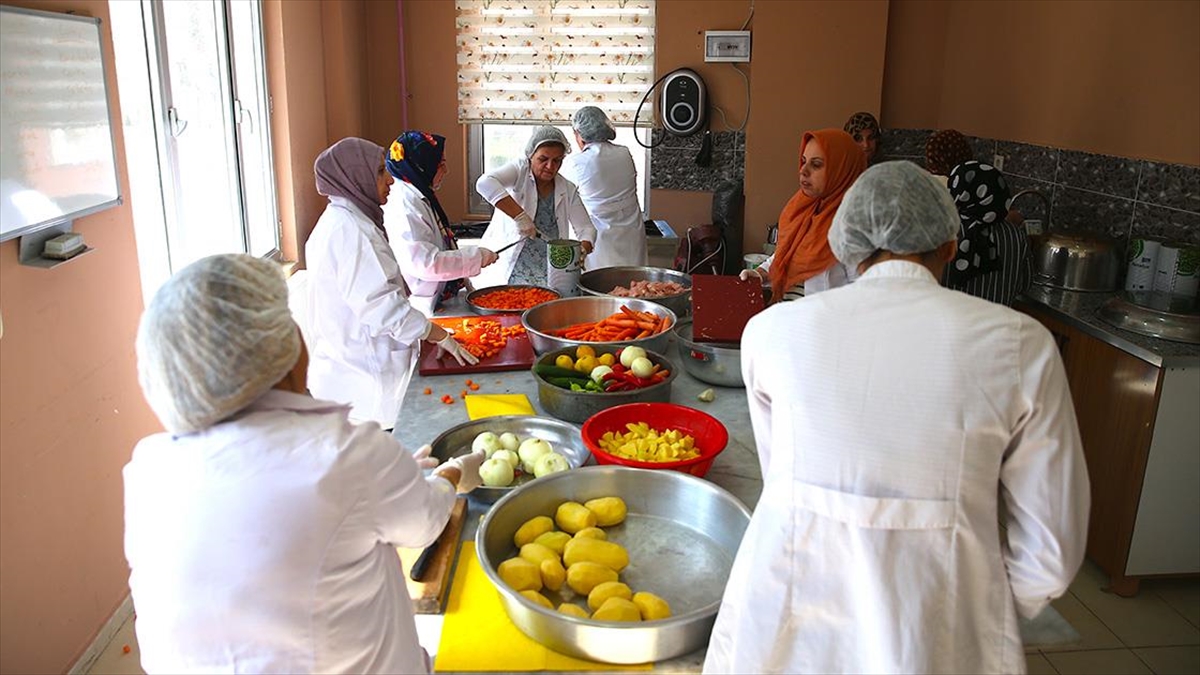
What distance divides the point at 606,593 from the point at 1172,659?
7.94 feet

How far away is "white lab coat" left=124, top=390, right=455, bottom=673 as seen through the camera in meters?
1.17

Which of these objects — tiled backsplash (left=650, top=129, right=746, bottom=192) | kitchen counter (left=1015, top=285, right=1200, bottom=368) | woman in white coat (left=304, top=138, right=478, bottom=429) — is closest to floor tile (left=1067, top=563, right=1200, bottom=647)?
kitchen counter (left=1015, top=285, right=1200, bottom=368)

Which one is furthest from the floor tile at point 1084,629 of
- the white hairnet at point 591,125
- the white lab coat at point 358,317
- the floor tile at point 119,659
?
the white hairnet at point 591,125

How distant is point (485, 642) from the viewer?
1.54 meters

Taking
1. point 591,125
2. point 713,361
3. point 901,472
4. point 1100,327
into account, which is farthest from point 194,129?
point 1100,327

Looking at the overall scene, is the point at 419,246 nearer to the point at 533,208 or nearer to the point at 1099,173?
the point at 533,208

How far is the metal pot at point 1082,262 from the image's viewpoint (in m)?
3.68

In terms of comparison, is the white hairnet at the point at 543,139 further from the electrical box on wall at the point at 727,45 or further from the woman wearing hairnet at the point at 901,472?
the woman wearing hairnet at the point at 901,472

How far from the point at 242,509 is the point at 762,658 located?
895 mm

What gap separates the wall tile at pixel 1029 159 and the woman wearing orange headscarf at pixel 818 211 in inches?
67.2

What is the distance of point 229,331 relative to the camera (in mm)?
1142

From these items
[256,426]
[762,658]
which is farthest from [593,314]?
[256,426]

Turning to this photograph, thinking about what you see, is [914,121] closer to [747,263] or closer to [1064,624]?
[747,263]

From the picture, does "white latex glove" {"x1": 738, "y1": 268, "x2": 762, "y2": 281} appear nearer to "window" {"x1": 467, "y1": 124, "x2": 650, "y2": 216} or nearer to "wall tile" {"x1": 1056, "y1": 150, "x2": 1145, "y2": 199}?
"wall tile" {"x1": 1056, "y1": 150, "x2": 1145, "y2": 199}
